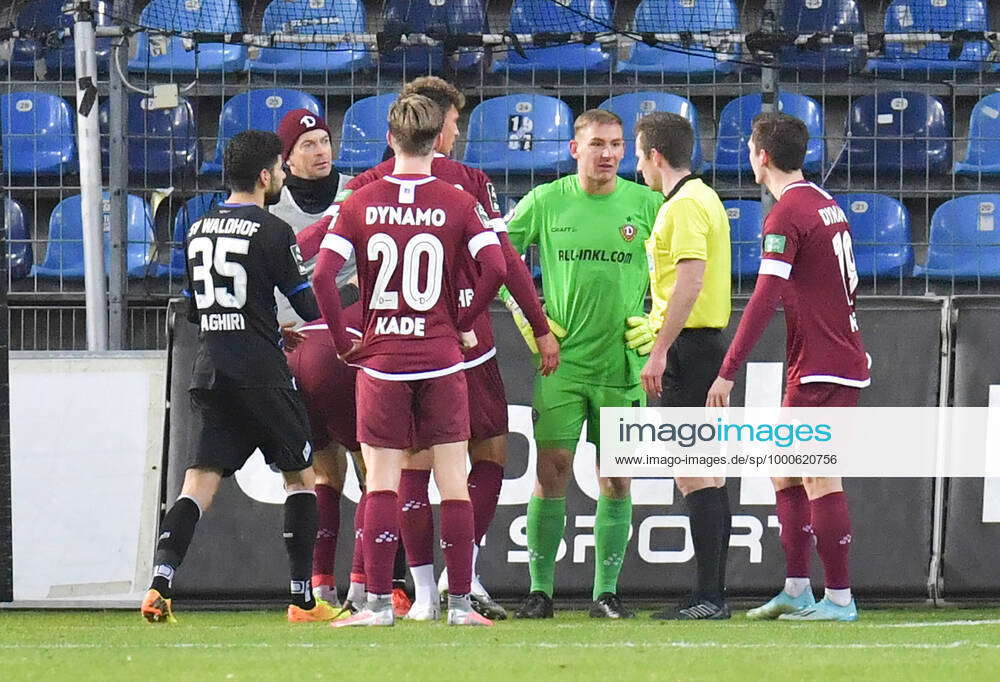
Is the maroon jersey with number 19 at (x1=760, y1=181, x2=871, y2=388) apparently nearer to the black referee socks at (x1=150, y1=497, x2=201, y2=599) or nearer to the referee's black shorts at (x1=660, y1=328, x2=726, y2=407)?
the referee's black shorts at (x1=660, y1=328, x2=726, y2=407)

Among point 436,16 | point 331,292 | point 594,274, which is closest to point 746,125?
point 436,16

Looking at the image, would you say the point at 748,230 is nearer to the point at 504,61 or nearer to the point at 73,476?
the point at 504,61

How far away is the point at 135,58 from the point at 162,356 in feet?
7.49

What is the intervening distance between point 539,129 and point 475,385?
4.33 metres

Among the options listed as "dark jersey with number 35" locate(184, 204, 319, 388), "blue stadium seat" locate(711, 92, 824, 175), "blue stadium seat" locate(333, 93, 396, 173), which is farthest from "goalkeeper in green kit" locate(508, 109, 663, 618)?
"blue stadium seat" locate(333, 93, 396, 173)

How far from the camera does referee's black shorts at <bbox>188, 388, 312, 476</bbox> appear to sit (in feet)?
20.4

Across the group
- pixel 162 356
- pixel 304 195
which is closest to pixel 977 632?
pixel 304 195

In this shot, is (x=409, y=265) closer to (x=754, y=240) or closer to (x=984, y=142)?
(x=754, y=240)

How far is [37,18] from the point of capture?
1151cm

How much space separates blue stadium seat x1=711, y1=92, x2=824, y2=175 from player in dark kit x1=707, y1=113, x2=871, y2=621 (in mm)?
3616

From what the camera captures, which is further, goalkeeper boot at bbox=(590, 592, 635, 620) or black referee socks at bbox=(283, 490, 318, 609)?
goalkeeper boot at bbox=(590, 592, 635, 620)

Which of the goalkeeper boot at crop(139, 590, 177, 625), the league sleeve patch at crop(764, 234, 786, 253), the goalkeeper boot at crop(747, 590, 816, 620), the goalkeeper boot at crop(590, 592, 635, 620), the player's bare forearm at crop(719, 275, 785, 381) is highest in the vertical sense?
the league sleeve patch at crop(764, 234, 786, 253)

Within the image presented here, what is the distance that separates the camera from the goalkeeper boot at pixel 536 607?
→ 663 cm

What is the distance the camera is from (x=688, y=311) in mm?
6379
